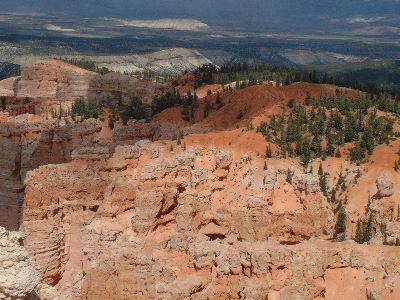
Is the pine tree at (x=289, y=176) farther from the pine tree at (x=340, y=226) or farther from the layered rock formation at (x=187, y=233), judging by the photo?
the pine tree at (x=340, y=226)

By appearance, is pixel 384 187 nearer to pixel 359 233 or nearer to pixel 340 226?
pixel 340 226

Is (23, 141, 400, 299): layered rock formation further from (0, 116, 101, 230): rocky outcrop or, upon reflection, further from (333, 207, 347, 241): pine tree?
(0, 116, 101, 230): rocky outcrop

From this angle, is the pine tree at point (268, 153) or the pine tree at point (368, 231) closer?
the pine tree at point (368, 231)

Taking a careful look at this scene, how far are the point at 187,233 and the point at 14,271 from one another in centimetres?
1286

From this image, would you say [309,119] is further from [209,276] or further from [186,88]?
[186,88]

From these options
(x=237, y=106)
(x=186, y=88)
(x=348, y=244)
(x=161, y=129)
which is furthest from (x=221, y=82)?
(x=348, y=244)

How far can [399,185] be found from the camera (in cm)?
3828

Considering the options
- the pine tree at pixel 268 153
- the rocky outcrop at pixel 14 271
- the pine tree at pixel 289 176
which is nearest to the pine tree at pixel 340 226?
the pine tree at pixel 289 176

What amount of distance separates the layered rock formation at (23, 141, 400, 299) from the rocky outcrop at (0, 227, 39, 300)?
907 cm

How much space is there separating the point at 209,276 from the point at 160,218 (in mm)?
5356

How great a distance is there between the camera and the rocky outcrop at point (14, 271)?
14.9 meters

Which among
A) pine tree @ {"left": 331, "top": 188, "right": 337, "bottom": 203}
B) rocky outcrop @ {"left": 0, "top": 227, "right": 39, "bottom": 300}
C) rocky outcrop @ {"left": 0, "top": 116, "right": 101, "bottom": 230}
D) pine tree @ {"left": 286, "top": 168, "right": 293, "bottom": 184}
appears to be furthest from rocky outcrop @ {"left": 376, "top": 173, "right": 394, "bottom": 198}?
rocky outcrop @ {"left": 0, "top": 227, "right": 39, "bottom": 300}

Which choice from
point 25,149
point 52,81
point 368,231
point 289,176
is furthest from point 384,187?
point 52,81

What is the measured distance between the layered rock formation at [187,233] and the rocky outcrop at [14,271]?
29.8 feet
